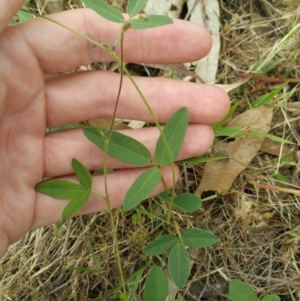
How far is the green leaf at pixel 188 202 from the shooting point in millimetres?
1776

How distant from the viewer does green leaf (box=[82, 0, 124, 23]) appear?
1.41 meters

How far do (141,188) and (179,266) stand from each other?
30 centimetres

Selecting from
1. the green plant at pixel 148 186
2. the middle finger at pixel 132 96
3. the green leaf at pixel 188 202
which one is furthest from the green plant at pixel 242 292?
the middle finger at pixel 132 96

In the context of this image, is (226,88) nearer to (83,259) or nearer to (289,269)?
(289,269)

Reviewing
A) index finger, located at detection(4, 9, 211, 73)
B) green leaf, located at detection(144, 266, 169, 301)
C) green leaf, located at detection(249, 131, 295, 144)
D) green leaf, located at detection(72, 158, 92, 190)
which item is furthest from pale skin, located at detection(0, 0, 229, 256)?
green leaf, located at detection(144, 266, 169, 301)

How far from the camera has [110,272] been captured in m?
2.10

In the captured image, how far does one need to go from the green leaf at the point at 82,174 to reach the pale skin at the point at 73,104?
0.45ft

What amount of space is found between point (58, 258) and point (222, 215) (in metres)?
0.71

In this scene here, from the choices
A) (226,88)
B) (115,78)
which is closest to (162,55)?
(115,78)

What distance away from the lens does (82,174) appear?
5.53 ft

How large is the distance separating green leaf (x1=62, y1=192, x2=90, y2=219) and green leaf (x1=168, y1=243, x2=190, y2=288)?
35 centimetres

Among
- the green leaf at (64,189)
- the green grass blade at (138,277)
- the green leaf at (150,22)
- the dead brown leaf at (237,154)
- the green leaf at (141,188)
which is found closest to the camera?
the green leaf at (150,22)

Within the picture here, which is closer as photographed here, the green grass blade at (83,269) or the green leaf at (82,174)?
the green leaf at (82,174)

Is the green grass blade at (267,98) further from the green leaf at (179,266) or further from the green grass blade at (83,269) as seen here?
the green grass blade at (83,269)
